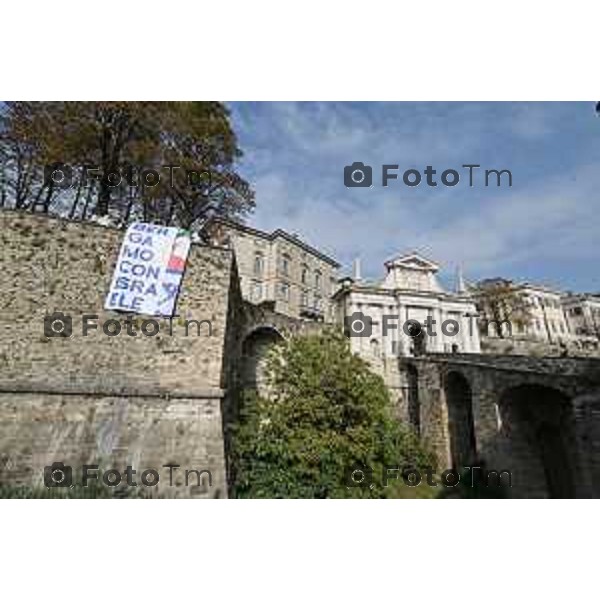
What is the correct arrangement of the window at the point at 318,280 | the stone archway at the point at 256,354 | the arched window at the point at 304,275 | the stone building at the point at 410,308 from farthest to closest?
the window at the point at 318,280
the arched window at the point at 304,275
the stone building at the point at 410,308
the stone archway at the point at 256,354

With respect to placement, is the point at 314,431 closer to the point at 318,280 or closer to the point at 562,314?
the point at 318,280

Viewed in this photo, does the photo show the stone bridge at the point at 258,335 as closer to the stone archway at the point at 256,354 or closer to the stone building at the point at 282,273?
the stone archway at the point at 256,354

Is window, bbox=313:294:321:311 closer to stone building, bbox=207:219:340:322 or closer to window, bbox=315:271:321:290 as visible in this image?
stone building, bbox=207:219:340:322

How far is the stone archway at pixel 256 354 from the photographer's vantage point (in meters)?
13.4

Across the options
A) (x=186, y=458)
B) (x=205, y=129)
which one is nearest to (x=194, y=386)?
(x=186, y=458)

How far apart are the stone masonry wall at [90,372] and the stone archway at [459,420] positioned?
10.4 m

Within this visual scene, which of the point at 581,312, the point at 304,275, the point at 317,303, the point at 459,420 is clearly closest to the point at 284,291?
the point at 304,275

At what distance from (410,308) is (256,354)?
464 inches

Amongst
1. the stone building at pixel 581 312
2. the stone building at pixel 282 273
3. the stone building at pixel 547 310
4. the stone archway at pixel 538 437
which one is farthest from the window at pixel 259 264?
the stone building at pixel 581 312

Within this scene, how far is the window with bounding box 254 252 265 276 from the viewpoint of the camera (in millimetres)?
27817

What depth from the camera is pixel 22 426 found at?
6875mm

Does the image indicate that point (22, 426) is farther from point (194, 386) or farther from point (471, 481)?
point (471, 481)

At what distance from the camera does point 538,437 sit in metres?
13.0

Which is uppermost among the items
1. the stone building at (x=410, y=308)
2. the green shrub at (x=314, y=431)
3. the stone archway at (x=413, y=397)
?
the stone building at (x=410, y=308)
